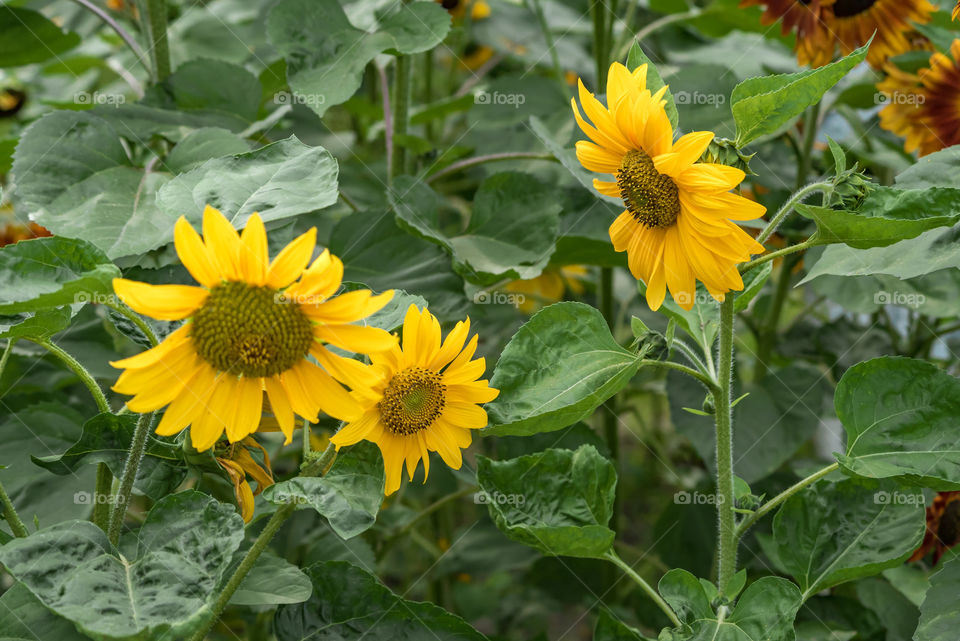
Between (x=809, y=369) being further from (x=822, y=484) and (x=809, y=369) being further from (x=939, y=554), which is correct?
(x=822, y=484)

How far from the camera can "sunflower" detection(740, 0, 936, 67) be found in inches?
47.7

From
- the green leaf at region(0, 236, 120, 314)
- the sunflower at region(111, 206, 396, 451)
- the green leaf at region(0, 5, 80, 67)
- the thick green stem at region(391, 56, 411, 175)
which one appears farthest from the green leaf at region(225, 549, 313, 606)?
the green leaf at region(0, 5, 80, 67)

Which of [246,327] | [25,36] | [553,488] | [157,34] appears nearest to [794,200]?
[553,488]

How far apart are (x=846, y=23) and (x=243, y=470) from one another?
1010 millimetres

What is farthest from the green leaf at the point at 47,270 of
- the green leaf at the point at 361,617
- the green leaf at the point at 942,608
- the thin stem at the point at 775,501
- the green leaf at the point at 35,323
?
the green leaf at the point at 942,608

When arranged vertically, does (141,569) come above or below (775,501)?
above

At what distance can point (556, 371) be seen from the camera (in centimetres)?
76

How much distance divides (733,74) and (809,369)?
434mm

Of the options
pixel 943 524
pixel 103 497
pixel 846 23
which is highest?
pixel 846 23

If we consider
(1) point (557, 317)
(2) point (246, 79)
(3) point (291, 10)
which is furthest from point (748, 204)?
(2) point (246, 79)

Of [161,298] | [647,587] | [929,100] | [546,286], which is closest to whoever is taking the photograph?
[161,298]

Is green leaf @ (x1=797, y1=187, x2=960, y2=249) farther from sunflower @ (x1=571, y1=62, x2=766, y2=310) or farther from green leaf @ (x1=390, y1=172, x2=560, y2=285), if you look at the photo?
green leaf @ (x1=390, y1=172, x2=560, y2=285)

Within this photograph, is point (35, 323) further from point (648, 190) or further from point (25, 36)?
point (25, 36)

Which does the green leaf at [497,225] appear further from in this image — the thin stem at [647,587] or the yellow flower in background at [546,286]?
the thin stem at [647,587]
